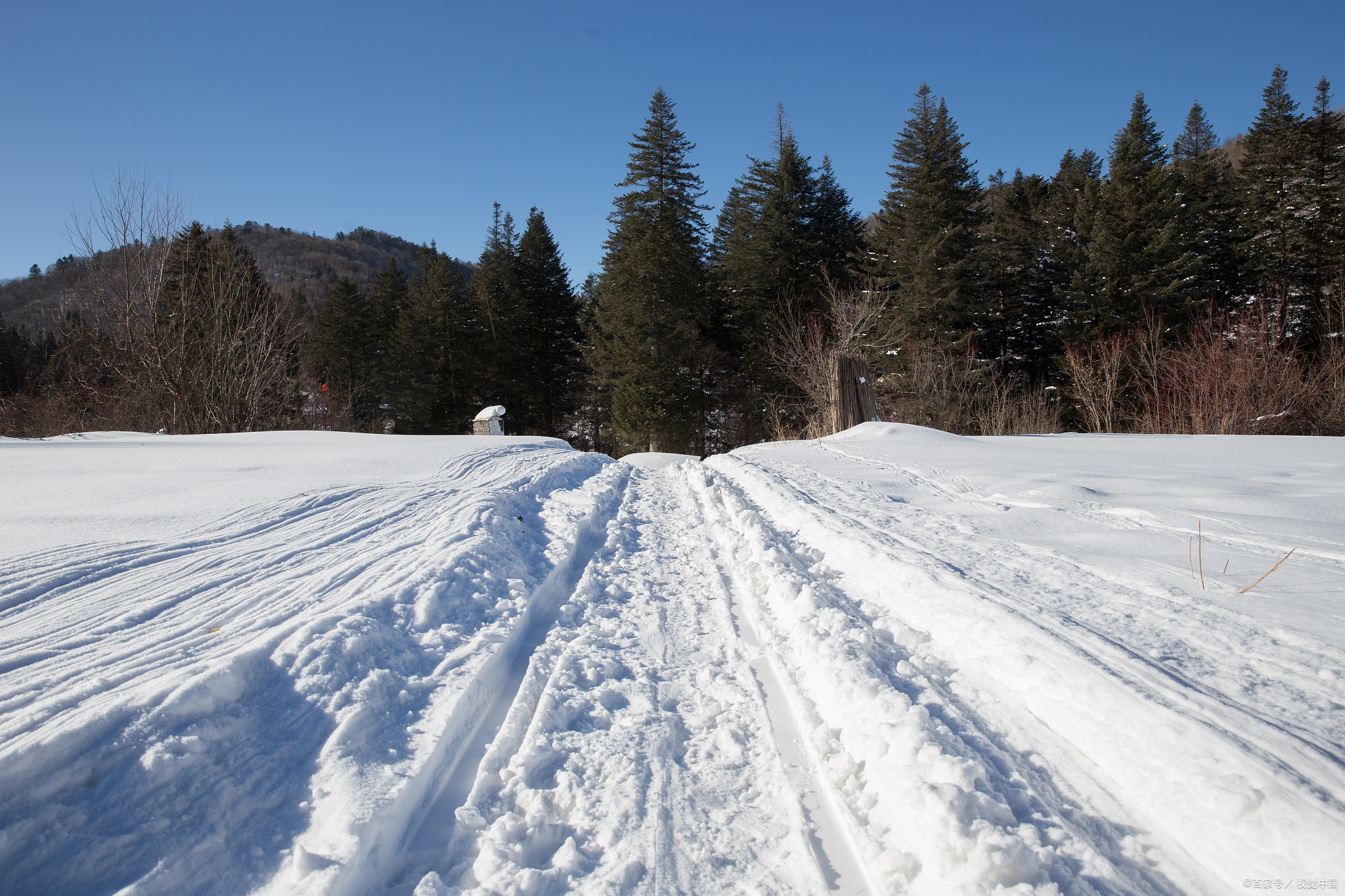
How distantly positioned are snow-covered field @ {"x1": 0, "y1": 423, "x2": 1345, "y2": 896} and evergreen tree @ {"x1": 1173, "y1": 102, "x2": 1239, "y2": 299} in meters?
25.6

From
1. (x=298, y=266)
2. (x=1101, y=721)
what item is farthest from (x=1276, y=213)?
(x=298, y=266)

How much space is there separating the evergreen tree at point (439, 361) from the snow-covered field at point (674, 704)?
2445 centimetres

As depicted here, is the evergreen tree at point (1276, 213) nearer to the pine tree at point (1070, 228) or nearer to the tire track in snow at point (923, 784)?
the pine tree at point (1070, 228)

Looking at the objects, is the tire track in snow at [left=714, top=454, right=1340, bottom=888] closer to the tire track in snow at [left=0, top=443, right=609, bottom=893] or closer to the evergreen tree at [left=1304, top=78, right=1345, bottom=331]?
the tire track in snow at [left=0, top=443, right=609, bottom=893]

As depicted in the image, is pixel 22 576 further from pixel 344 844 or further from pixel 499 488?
pixel 499 488

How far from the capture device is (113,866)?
129 centimetres

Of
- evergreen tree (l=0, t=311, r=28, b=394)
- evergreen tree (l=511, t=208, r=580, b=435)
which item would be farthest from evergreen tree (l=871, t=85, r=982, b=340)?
evergreen tree (l=0, t=311, r=28, b=394)

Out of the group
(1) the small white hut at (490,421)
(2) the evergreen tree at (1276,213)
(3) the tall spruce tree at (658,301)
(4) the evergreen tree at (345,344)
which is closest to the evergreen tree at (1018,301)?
(2) the evergreen tree at (1276,213)

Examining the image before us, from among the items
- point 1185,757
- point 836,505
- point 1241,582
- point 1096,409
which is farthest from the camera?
point 1096,409

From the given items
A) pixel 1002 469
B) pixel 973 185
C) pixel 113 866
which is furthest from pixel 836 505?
pixel 973 185

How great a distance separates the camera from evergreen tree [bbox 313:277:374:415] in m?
33.8

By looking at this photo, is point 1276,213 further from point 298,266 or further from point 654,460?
point 298,266

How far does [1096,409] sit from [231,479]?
16468mm

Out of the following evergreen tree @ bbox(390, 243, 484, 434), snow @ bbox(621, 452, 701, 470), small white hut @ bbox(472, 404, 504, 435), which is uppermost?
evergreen tree @ bbox(390, 243, 484, 434)
